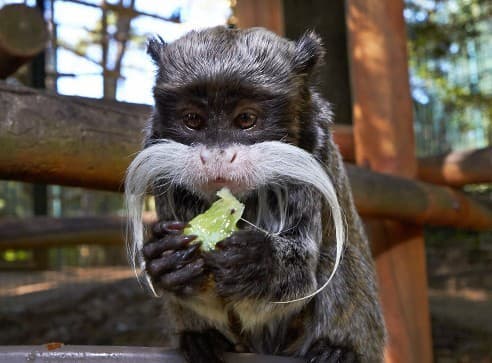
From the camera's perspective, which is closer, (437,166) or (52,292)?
(437,166)

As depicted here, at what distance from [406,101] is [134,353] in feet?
9.31

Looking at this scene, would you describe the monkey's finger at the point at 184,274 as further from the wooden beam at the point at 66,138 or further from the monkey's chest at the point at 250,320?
the wooden beam at the point at 66,138

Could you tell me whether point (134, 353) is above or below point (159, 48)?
below

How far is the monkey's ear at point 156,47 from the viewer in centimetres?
243

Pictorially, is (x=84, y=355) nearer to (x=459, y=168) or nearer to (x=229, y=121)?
(x=229, y=121)

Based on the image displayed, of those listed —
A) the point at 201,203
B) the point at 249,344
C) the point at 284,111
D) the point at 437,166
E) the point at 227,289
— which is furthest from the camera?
the point at 437,166

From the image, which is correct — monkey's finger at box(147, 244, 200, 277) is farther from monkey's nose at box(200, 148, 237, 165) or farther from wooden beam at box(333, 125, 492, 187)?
wooden beam at box(333, 125, 492, 187)

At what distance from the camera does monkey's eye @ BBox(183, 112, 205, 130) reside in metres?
2.08

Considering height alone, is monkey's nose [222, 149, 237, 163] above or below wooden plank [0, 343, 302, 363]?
above

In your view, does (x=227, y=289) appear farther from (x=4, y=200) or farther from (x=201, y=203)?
(x=4, y=200)

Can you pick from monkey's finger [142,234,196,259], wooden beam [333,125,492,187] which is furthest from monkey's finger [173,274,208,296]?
wooden beam [333,125,492,187]

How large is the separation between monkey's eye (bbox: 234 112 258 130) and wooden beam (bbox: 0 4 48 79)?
2.52 meters

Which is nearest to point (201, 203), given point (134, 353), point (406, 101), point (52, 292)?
point (134, 353)

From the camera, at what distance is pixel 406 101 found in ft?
13.9
